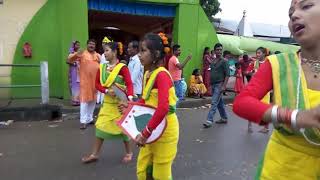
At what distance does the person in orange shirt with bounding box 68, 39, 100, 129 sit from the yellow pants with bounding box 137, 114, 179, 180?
14.8ft

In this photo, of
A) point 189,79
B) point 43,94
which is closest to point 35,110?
point 43,94

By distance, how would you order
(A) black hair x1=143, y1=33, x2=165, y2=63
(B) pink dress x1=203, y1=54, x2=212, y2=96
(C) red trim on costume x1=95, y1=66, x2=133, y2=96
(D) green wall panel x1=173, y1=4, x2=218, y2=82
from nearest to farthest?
(A) black hair x1=143, y1=33, x2=165, y2=63 < (C) red trim on costume x1=95, y1=66, x2=133, y2=96 < (D) green wall panel x1=173, y1=4, x2=218, y2=82 < (B) pink dress x1=203, y1=54, x2=212, y2=96

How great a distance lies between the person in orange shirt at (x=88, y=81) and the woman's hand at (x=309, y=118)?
21.6ft

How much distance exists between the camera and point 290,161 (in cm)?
208

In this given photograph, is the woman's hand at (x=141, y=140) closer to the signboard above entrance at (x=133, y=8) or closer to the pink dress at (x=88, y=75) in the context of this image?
the pink dress at (x=88, y=75)

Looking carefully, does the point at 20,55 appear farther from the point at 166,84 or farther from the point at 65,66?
the point at 166,84

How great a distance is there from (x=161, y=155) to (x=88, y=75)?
193 inches

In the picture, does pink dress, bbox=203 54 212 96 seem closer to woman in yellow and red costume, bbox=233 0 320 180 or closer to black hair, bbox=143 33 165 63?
black hair, bbox=143 33 165 63

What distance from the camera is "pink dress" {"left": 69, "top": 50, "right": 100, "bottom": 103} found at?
809 centimetres

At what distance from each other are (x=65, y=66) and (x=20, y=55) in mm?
1090

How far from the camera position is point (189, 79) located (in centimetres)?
1283

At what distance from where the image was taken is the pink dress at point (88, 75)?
8.09 m

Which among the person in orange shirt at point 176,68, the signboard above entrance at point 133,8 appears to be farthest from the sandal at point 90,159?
the signboard above entrance at point 133,8

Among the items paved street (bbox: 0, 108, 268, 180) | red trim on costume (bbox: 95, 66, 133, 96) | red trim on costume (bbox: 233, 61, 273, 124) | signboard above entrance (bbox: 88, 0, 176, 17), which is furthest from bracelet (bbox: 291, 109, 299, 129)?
signboard above entrance (bbox: 88, 0, 176, 17)
